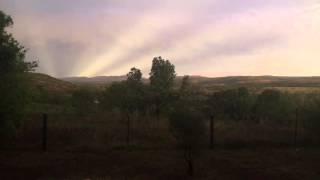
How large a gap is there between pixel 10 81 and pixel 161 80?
24196mm

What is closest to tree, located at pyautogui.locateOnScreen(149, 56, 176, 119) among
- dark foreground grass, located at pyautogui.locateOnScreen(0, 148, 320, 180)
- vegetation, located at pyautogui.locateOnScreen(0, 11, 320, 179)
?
vegetation, located at pyautogui.locateOnScreen(0, 11, 320, 179)

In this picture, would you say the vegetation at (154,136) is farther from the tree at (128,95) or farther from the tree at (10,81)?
the tree at (128,95)

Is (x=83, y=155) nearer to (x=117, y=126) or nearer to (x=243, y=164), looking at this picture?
(x=243, y=164)

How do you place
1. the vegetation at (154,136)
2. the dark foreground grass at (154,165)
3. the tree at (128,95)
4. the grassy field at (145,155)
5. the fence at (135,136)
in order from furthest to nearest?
the tree at (128,95), the fence at (135,136), the vegetation at (154,136), the grassy field at (145,155), the dark foreground grass at (154,165)

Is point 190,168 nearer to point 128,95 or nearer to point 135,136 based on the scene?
point 135,136

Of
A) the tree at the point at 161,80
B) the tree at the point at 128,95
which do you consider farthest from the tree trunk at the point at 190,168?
the tree at the point at 161,80

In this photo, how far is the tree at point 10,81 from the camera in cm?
1959

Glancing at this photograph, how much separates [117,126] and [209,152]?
8425mm

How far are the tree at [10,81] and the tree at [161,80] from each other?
21.1 meters

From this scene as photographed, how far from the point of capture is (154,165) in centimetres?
1797

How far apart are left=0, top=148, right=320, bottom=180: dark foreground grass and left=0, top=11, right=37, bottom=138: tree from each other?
1472 mm

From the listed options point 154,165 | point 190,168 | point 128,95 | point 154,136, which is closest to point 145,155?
point 154,165

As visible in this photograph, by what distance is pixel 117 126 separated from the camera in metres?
28.1

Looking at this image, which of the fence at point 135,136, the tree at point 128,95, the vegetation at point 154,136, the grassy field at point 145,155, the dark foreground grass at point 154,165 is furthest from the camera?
the tree at point 128,95
